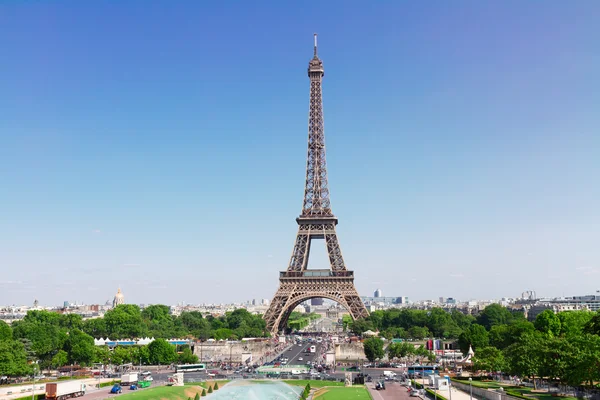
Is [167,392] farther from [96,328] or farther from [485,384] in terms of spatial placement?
[96,328]

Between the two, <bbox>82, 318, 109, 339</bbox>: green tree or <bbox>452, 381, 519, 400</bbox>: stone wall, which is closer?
<bbox>452, 381, 519, 400</bbox>: stone wall

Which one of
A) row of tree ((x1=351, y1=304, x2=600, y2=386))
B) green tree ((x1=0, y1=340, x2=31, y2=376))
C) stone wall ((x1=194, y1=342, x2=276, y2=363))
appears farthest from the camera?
stone wall ((x1=194, y1=342, x2=276, y2=363))

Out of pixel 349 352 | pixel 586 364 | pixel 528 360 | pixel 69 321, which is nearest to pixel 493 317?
pixel 349 352

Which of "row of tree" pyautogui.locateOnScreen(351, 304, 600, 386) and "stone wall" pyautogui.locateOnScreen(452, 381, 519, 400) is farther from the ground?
"row of tree" pyautogui.locateOnScreen(351, 304, 600, 386)

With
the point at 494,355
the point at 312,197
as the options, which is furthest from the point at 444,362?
the point at 312,197

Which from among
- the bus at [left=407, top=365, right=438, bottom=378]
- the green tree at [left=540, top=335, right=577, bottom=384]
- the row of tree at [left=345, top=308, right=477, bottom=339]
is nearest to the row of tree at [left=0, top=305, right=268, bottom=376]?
the row of tree at [left=345, top=308, right=477, bottom=339]

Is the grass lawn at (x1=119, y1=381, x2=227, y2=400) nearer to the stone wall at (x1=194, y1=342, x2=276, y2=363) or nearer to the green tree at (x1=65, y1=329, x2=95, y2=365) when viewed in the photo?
the green tree at (x1=65, y1=329, x2=95, y2=365)

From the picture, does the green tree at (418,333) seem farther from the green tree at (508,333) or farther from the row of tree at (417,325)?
the green tree at (508,333)

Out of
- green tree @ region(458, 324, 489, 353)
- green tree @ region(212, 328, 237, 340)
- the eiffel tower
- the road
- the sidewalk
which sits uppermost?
the eiffel tower
